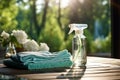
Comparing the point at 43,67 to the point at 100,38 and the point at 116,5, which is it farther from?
the point at 100,38

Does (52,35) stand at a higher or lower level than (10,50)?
lower

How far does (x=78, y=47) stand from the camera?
63.4 inches

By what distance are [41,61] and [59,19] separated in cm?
614

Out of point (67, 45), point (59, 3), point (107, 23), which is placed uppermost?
point (59, 3)

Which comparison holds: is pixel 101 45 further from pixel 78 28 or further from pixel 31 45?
pixel 78 28

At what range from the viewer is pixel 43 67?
1.50 metres

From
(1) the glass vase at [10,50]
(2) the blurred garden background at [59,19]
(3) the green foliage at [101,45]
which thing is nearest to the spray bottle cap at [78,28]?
(1) the glass vase at [10,50]

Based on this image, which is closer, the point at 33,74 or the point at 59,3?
the point at 33,74

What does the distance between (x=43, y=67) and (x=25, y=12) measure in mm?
6411

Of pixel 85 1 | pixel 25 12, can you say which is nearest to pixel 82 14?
pixel 85 1

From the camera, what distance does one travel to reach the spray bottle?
5.13 feet

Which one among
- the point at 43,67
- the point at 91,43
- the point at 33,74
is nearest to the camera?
the point at 33,74

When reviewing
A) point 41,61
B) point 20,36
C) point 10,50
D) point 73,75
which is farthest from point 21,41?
point 73,75

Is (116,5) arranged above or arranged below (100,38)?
above
